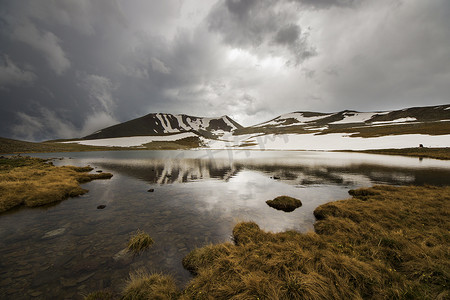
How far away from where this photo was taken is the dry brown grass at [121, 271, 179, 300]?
581 centimetres

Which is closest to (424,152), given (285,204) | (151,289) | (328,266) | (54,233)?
(285,204)

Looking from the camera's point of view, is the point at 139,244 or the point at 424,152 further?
the point at 424,152

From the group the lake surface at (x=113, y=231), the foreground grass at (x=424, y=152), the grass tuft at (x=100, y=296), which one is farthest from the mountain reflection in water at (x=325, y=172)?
the grass tuft at (x=100, y=296)

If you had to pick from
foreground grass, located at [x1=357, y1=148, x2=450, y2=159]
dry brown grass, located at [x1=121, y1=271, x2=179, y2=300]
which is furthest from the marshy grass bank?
dry brown grass, located at [x1=121, y1=271, x2=179, y2=300]

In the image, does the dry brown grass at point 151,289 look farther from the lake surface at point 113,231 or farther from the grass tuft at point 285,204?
the grass tuft at point 285,204

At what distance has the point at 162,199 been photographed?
63.3 feet

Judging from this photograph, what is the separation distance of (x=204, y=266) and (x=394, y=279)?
291 inches

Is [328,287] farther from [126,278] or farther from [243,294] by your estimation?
[126,278]

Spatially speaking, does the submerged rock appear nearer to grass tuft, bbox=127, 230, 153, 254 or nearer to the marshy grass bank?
grass tuft, bbox=127, 230, 153, 254

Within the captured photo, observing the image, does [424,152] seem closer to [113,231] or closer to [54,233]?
[113,231]

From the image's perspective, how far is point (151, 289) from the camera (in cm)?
621

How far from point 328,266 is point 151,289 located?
697cm

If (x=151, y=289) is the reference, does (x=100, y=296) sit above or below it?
below

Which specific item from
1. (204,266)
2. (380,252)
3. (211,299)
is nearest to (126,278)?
(204,266)
